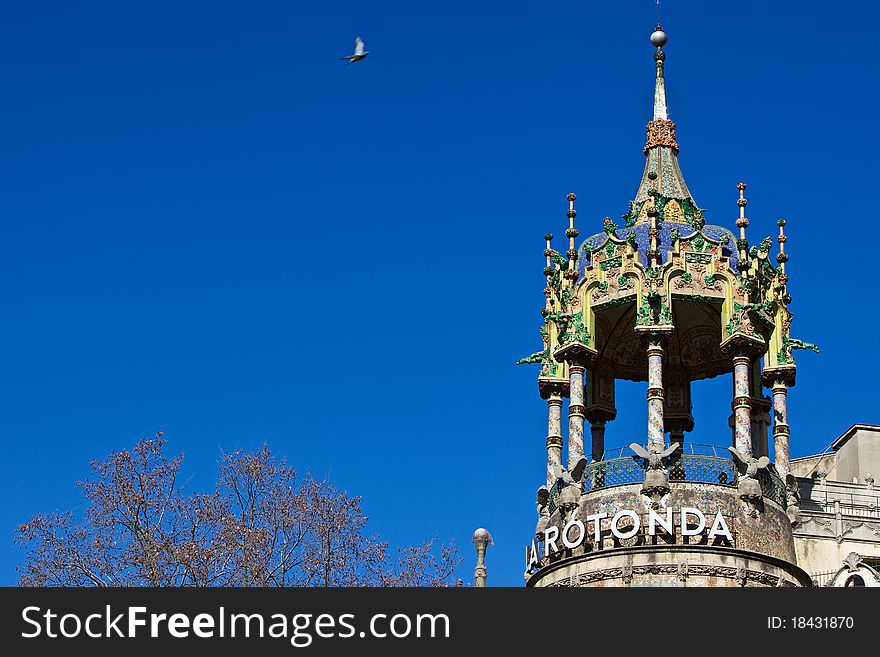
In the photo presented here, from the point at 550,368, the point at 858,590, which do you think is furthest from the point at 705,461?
the point at 858,590

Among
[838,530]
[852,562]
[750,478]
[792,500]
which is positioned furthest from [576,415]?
[852,562]

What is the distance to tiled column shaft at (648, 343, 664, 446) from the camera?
179 feet

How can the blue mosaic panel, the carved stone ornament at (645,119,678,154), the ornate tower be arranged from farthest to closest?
1. the carved stone ornament at (645,119,678,154)
2. the blue mosaic panel
3. the ornate tower

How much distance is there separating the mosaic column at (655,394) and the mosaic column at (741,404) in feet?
9.16

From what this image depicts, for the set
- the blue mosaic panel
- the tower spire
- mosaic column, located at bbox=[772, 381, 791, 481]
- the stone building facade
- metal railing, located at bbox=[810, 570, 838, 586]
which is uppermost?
the tower spire

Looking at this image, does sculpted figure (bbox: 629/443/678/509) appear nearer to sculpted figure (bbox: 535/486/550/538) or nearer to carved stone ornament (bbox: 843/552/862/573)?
sculpted figure (bbox: 535/486/550/538)

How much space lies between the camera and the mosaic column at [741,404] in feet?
185

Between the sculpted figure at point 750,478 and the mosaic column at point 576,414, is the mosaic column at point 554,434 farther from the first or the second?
the sculpted figure at point 750,478

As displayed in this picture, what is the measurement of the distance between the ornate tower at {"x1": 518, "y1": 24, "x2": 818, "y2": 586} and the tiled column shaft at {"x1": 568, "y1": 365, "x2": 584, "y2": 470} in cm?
5

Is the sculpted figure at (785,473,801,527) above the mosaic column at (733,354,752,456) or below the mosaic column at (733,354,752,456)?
below

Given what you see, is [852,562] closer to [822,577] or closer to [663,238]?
[822,577]

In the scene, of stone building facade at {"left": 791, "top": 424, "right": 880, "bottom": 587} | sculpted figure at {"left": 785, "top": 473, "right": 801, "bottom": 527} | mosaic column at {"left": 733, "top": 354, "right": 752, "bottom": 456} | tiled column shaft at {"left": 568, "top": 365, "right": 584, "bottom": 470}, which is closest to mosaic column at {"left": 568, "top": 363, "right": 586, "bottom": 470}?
tiled column shaft at {"left": 568, "top": 365, "right": 584, "bottom": 470}

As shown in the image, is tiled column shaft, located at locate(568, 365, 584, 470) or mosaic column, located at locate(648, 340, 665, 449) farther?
tiled column shaft, located at locate(568, 365, 584, 470)

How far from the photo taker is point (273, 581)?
61656mm
